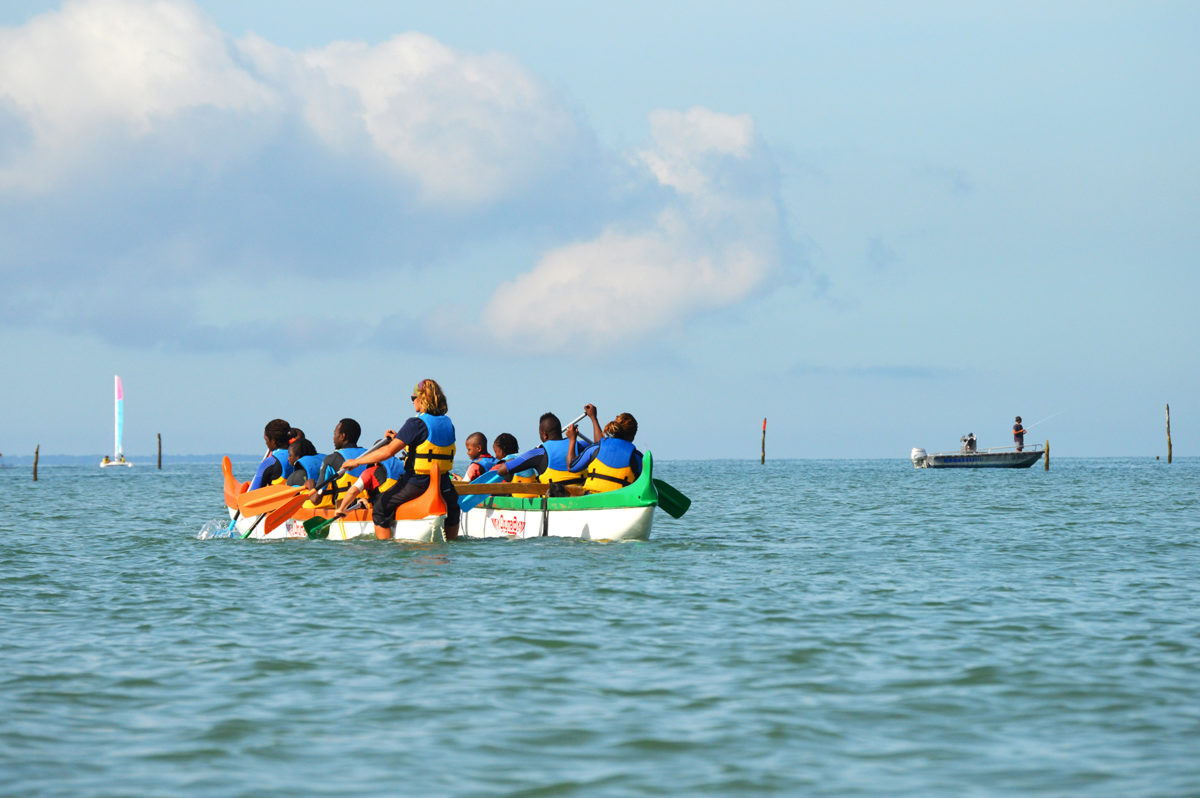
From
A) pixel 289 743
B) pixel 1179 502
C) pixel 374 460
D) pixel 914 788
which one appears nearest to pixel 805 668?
pixel 914 788

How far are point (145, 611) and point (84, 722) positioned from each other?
438cm

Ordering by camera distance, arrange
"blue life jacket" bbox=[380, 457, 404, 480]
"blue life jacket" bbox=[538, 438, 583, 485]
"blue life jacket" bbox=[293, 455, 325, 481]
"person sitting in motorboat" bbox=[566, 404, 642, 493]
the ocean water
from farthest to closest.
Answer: "blue life jacket" bbox=[538, 438, 583, 485]
"blue life jacket" bbox=[293, 455, 325, 481]
"person sitting in motorboat" bbox=[566, 404, 642, 493]
"blue life jacket" bbox=[380, 457, 404, 480]
the ocean water

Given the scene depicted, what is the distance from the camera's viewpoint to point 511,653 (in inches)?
335

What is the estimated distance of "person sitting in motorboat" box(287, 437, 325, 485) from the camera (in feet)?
58.4

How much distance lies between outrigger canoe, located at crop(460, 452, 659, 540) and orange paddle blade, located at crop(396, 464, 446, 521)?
2370mm

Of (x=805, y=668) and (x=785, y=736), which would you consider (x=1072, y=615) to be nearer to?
(x=805, y=668)

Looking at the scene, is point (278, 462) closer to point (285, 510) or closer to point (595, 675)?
point (285, 510)

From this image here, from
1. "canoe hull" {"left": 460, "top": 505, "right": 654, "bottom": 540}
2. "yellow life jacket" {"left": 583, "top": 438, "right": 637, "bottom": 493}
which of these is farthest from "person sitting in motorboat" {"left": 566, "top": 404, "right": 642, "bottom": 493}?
"canoe hull" {"left": 460, "top": 505, "right": 654, "bottom": 540}

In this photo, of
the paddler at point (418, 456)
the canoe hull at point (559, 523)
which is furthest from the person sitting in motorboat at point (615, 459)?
the paddler at point (418, 456)

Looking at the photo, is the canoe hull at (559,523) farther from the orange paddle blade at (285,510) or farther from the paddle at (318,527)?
the orange paddle blade at (285,510)

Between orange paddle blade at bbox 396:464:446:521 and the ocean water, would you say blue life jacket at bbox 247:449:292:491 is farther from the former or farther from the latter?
orange paddle blade at bbox 396:464:446:521

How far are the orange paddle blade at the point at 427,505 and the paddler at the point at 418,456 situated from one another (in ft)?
0.20

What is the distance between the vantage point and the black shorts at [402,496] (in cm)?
1553

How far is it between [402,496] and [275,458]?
3.27m
